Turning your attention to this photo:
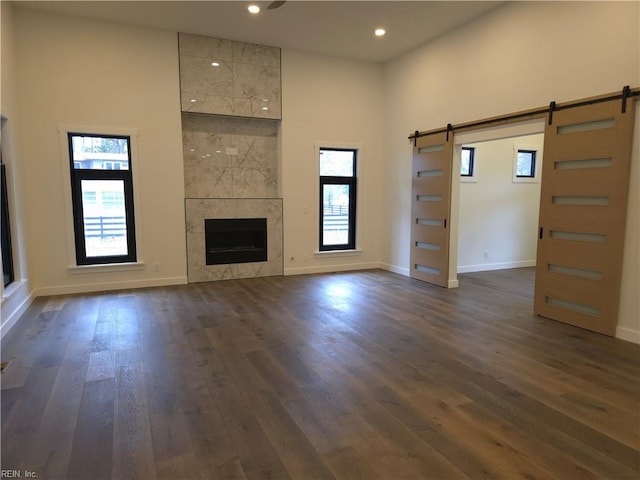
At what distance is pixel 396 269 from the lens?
23.1 ft

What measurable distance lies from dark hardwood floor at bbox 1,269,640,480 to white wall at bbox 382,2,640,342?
145 centimetres

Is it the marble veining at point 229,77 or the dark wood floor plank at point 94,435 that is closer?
the dark wood floor plank at point 94,435

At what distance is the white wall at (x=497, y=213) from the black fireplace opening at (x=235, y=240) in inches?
137

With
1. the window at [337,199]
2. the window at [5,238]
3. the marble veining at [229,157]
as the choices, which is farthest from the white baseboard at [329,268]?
the window at [5,238]

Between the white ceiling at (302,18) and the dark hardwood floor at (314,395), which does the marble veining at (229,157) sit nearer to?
the white ceiling at (302,18)

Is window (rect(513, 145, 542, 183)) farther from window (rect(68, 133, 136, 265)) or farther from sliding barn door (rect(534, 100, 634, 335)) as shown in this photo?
window (rect(68, 133, 136, 265))

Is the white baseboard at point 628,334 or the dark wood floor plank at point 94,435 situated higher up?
the white baseboard at point 628,334

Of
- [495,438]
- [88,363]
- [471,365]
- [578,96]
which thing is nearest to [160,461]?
[88,363]

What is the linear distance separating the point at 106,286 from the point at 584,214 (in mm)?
6089

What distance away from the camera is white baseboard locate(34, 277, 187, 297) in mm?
5320

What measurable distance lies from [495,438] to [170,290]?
15.4ft

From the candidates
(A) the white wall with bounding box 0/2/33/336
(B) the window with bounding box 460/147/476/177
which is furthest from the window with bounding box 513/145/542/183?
(A) the white wall with bounding box 0/2/33/336

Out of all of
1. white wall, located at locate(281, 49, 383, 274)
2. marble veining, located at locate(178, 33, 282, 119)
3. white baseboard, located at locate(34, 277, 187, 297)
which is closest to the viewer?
white baseboard, located at locate(34, 277, 187, 297)

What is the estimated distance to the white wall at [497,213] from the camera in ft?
23.1
